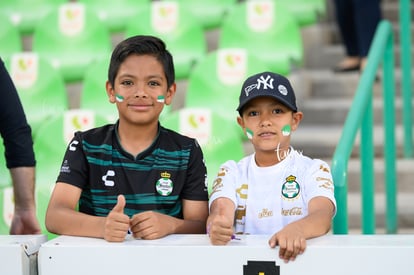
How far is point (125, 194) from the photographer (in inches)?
105

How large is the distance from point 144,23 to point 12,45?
868 mm

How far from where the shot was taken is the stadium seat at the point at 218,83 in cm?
498

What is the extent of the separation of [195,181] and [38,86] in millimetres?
2657

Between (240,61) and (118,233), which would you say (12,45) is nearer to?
(240,61)

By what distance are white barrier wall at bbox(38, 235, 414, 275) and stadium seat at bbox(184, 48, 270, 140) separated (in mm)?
2789

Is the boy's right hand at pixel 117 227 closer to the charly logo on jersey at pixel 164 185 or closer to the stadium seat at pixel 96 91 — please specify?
the charly logo on jersey at pixel 164 185

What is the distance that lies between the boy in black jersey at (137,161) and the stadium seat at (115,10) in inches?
134

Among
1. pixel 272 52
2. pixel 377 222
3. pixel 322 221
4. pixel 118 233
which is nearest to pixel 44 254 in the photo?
pixel 118 233

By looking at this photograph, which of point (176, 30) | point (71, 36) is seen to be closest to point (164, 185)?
point (176, 30)

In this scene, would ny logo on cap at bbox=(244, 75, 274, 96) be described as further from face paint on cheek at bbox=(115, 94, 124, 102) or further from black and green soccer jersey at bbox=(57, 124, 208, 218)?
face paint on cheek at bbox=(115, 94, 124, 102)

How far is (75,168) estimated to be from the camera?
8.70ft

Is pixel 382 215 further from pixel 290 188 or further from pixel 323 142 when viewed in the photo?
pixel 290 188

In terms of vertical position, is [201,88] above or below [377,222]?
above

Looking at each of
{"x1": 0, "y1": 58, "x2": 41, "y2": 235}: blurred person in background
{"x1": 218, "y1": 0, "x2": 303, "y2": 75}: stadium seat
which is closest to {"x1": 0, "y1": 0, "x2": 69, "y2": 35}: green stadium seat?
{"x1": 218, "y1": 0, "x2": 303, "y2": 75}: stadium seat
